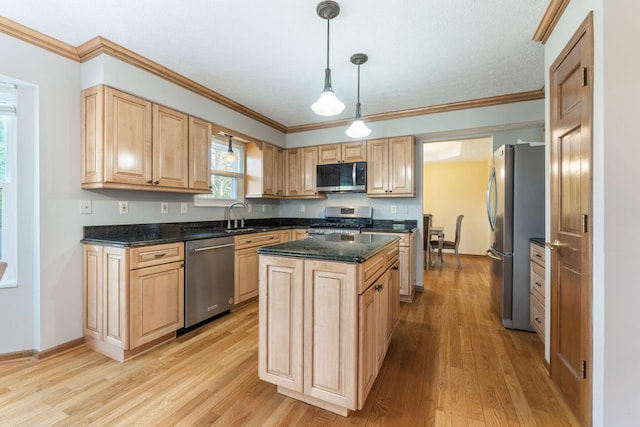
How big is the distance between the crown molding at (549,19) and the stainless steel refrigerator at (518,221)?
0.92m

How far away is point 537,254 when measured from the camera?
2396mm

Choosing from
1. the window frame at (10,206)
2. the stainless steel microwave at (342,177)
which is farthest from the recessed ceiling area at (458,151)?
the window frame at (10,206)

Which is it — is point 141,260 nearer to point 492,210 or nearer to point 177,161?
point 177,161

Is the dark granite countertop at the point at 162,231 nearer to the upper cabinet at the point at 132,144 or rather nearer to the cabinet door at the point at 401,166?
the upper cabinet at the point at 132,144

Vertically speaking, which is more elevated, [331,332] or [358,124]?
[358,124]

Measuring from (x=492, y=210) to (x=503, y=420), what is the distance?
215 cm

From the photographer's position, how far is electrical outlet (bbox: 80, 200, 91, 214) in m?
2.33

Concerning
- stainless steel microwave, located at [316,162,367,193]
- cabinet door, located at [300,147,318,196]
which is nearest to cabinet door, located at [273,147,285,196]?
cabinet door, located at [300,147,318,196]

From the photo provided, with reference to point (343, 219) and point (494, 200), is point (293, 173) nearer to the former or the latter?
point (343, 219)

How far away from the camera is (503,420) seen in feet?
4.97

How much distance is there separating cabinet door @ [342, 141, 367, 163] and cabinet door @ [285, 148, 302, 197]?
2.49 feet

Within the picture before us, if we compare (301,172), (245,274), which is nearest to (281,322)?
(245,274)

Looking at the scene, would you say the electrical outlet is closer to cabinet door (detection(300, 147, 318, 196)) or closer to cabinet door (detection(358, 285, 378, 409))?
cabinet door (detection(358, 285, 378, 409))

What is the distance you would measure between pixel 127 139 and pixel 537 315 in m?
3.82
